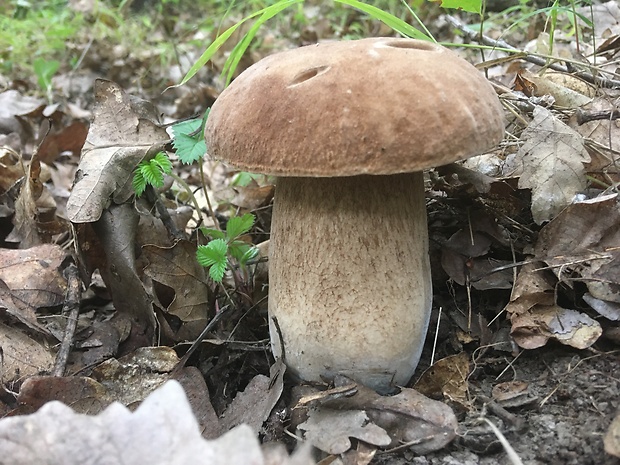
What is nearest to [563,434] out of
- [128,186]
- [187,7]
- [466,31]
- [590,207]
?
[590,207]

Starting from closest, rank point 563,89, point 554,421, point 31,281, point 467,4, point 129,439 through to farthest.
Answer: point 129,439
point 554,421
point 31,281
point 467,4
point 563,89

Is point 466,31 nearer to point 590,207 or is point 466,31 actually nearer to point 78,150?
point 590,207

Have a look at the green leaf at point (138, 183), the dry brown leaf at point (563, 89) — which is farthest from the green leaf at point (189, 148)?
the dry brown leaf at point (563, 89)

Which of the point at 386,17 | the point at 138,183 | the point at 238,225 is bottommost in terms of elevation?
the point at 238,225

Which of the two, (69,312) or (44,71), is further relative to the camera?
(44,71)

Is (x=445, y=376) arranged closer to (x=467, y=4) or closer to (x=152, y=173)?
Answer: (x=152, y=173)

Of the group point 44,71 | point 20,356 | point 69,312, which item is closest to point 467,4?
point 69,312
